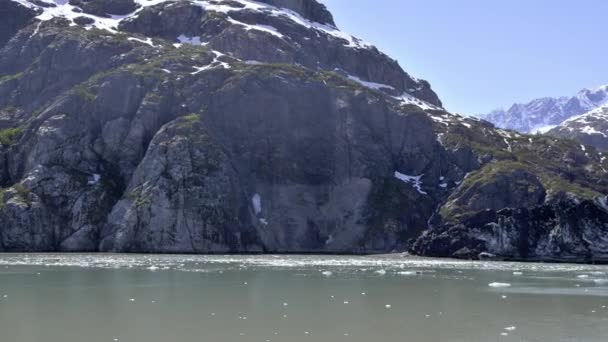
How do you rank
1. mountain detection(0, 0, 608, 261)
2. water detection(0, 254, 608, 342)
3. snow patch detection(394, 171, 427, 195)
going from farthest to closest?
1. snow patch detection(394, 171, 427, 195)
2. mountain detection(0, 0, 608, 261)
3. water detection(0, 254, 608, 342)

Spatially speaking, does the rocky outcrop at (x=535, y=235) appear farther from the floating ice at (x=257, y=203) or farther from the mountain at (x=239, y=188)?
the floating ice at (x=257, y=203)

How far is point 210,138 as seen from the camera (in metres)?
175

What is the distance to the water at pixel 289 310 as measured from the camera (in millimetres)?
31000

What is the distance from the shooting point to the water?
31.0m

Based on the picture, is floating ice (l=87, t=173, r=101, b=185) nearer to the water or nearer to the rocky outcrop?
the rocky outcrop

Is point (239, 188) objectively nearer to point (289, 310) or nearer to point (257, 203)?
point (257, 203)

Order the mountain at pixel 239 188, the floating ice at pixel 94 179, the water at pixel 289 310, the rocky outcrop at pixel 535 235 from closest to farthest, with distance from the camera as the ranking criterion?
the water at pixel 289 310, the rocky outcrop at pixel 535 235, the mountain at pixel 239 188, the floating ice at pixel 94 179

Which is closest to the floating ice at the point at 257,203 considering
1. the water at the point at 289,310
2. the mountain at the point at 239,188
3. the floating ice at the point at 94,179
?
the mountain at the point at 239,188

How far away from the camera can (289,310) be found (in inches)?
1576

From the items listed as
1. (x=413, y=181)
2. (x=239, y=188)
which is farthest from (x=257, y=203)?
(x=413, y=181)

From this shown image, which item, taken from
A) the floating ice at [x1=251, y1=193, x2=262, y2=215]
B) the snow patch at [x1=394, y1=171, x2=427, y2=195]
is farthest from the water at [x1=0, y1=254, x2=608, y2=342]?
the snow patch at [x1=394, y1=171, x2=427, y2=195]

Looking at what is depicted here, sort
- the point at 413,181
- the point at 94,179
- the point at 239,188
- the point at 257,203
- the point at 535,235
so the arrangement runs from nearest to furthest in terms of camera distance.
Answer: the point at 535,235
the point at 94,179
the point at 239,188
the point at 257,203
the point at 413,181

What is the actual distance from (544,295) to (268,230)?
11608cm

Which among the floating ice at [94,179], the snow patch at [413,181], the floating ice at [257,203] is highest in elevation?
the snow patch at [413,181]
